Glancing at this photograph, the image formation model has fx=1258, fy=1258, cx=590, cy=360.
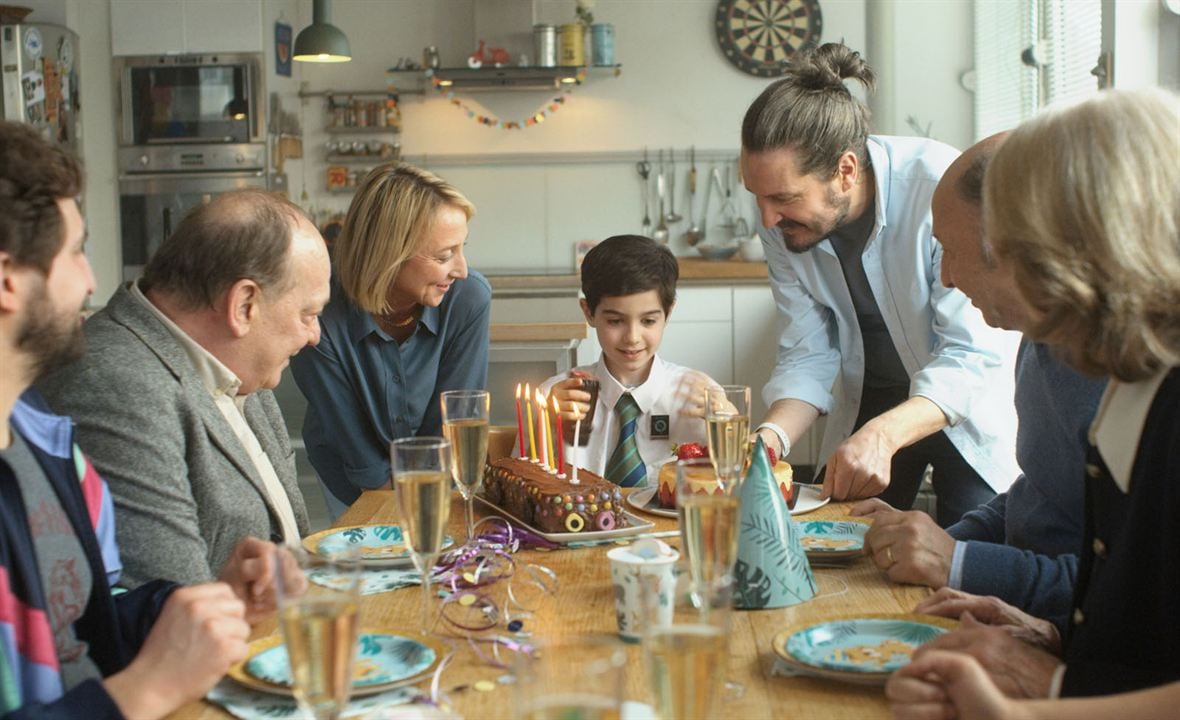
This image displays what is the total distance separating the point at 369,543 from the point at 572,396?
2.44 ft

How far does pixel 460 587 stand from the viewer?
5.58ft

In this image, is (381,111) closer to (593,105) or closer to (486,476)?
(593,105)

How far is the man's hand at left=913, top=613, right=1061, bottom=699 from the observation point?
4.12 ft

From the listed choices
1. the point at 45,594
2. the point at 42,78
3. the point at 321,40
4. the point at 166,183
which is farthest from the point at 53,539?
the point at 166,183

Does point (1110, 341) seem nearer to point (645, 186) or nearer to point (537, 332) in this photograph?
point (537, 332)

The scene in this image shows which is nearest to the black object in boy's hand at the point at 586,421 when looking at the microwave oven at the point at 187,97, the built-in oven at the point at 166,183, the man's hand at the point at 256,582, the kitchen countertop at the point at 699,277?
the man's hand at the point at 256,582

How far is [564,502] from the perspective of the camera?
6.37 ft

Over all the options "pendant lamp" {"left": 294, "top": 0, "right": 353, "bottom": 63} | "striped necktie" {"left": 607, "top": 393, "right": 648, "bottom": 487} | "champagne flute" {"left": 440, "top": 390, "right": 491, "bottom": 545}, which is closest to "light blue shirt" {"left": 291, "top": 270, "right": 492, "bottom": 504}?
"striped necktie" {"left": 607, "top": 393, "right": 648, "bottom": 487}

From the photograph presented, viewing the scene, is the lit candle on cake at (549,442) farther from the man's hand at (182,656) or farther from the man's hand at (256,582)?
the man's hand at (182,656)

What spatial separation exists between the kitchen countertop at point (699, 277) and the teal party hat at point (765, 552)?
4.16 meters

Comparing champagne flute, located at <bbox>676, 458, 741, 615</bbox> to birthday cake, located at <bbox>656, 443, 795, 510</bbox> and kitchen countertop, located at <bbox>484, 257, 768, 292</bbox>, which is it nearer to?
birthday cake, located at <bbox>656, 443, 795, 510</bbox>

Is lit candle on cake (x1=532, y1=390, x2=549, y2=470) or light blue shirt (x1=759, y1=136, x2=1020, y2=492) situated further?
light blue shirt (x1=759, y1=136, x2=1020, y2=492)

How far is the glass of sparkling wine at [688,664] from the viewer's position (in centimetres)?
97

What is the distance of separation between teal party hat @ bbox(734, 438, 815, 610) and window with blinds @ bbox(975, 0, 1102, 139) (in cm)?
293
